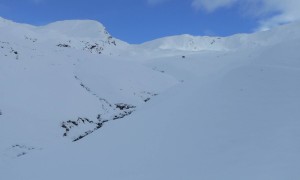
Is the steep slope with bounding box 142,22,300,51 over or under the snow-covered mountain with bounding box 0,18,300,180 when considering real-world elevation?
over

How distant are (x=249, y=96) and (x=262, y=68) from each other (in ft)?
8.65

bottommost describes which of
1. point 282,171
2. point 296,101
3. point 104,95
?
point 282,171

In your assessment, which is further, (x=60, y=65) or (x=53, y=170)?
(x=60, y=65)

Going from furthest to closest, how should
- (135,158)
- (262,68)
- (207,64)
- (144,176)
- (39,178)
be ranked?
(207,64), (262,68), (39,178), (135,158), (144,176)

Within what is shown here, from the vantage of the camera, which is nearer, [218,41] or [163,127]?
[163,127]

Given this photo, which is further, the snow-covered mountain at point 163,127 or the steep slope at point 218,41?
the steep slope at point 218,41

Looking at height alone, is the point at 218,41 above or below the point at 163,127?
Answer: above

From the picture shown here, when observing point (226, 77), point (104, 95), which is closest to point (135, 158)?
point (226, 77)

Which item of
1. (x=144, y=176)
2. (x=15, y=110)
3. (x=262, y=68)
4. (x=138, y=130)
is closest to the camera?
(x=144, y=176)

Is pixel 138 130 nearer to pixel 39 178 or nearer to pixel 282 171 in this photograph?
pixel 39 178

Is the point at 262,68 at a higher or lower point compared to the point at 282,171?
higher

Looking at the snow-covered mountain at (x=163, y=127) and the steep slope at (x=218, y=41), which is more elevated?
the steep slope at (x=218, y=41)

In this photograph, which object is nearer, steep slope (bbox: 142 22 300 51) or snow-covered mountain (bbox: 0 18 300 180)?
snow-covered mountain (bbox: 0 18 300 180)

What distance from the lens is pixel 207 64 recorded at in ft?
192
